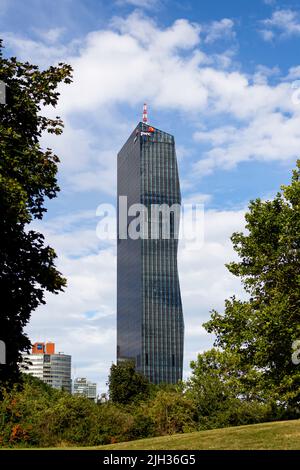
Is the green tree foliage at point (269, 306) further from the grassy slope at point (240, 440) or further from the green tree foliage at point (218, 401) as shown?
the green tree foliage at point (218, 401)

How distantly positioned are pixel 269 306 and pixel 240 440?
11.6 metres

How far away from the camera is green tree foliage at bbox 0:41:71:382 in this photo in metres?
23.8

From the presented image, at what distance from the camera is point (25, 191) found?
22.9 metres

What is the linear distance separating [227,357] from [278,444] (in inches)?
538

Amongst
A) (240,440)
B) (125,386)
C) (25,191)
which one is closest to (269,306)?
(240,440)

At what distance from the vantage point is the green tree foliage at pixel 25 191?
2378 cm

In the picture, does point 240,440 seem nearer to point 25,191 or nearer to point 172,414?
point 25,191

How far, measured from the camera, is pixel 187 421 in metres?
60.5

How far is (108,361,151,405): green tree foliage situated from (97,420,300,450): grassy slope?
203 ft

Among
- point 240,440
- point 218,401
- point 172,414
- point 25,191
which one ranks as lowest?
point 240,440

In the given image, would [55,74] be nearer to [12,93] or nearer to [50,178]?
[12,93]

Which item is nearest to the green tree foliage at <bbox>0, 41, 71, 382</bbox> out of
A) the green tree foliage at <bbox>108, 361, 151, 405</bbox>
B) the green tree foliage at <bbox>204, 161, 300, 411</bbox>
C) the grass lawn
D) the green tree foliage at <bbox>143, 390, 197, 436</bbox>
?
the grass lawn

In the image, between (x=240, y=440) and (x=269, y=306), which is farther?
(x=269, y=306)

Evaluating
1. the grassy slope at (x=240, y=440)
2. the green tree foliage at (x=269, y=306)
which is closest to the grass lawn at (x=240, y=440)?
the grassy slope at (x=240, y=440)
